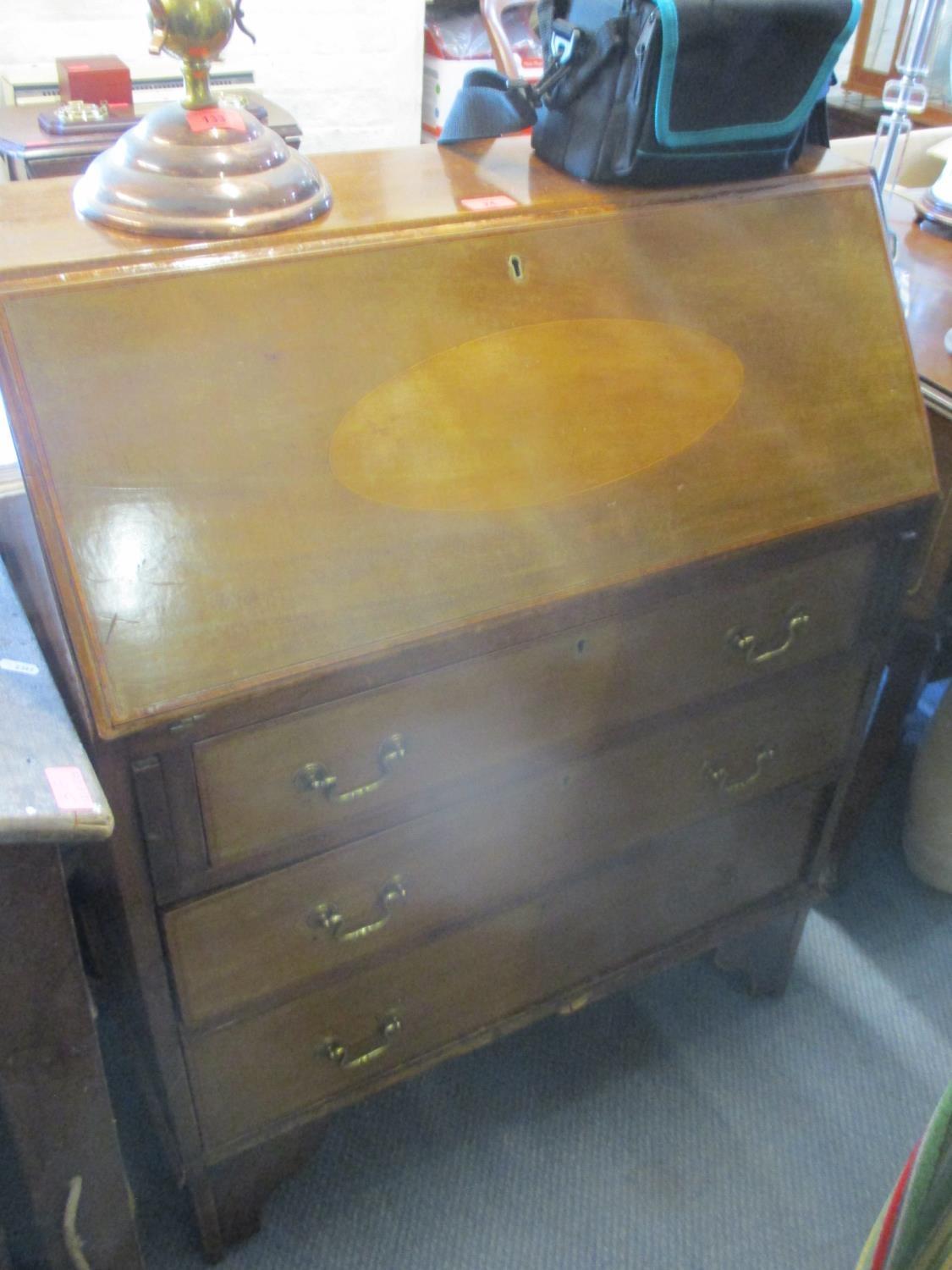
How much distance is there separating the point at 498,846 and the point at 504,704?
0.18 m

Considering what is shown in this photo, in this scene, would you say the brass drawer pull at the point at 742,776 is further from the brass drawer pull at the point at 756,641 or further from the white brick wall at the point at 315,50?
the white brick wall at the point at 315,50

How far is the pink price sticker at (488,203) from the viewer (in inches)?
37.1

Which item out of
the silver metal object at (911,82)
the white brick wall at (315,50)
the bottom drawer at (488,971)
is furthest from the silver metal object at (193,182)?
the white brick wall at (315,50)

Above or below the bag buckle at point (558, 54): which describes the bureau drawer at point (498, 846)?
below

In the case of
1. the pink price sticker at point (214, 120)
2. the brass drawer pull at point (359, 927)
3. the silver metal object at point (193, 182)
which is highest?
the pink price sticker at point (214, 120)

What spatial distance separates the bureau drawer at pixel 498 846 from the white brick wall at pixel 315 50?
2075 mm

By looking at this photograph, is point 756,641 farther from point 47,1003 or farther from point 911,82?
point 911,82

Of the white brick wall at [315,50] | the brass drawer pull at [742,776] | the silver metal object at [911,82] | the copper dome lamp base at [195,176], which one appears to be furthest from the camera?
the white brick wall at [315,50]

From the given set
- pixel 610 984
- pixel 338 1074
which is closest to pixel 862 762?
pixel 610 984

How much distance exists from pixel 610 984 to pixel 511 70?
1802mm

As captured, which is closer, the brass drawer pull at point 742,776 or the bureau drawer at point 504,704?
the bureau drawer at point 504,704

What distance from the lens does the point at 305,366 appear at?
0.84 metres

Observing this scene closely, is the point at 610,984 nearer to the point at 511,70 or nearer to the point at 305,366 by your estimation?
the point at 305,366

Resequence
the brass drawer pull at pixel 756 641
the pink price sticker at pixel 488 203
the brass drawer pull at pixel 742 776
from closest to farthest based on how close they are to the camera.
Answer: the pink price sticker at pixel 488 203
the brass drawer pull at pixel 756 641
the brass drawer pull at pixel 742 776
